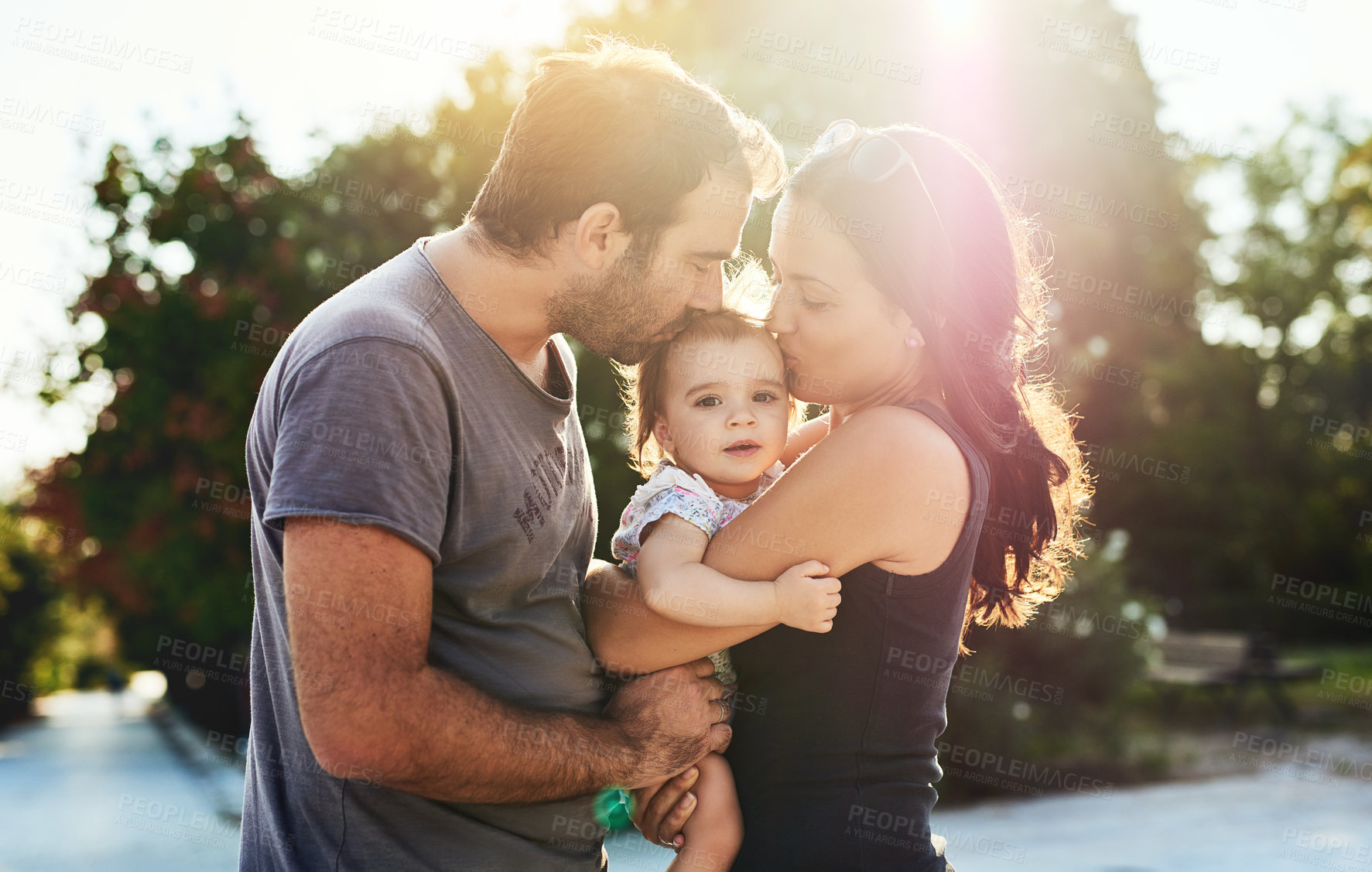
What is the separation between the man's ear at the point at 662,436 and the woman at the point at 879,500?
376mm

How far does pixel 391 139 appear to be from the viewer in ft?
31.4

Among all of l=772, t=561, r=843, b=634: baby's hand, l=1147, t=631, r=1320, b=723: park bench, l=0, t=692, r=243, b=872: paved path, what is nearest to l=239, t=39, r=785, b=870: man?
l=772, t=561, r=843, b=634: baby's hand

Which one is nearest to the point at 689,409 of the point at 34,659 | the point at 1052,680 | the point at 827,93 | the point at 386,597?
the point at 386,597

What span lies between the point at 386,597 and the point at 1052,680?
8718 mm

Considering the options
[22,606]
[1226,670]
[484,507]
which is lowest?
[22,606]

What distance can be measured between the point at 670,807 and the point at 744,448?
90cm

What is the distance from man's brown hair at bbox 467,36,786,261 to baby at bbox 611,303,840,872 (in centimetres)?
36

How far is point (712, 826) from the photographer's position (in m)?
2.22

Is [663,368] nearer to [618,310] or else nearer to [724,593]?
[618,310]

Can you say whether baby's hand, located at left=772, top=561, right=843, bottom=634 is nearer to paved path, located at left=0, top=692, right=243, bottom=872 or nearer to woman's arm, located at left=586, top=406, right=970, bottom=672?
woman's arm, located at left=586, top=406, right=970, bottom=672

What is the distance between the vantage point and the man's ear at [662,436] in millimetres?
2682

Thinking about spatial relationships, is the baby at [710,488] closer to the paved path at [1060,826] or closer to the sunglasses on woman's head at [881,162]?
the sunglasses on woman's head at [881,162]

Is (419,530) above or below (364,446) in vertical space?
below

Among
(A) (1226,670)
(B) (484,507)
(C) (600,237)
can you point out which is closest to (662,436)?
(C) (600,237)
